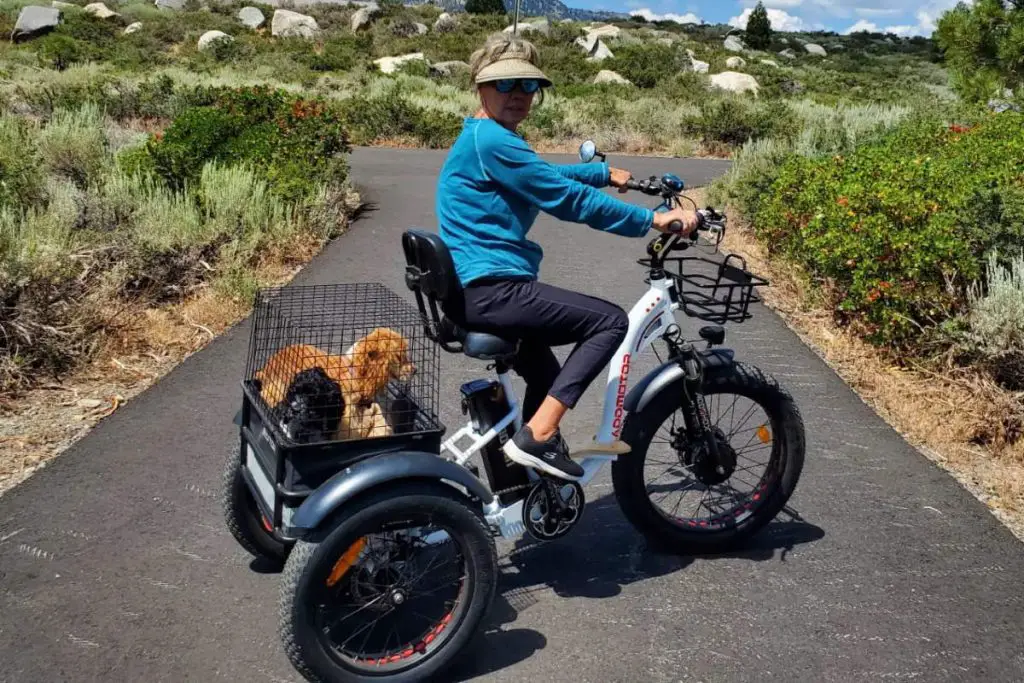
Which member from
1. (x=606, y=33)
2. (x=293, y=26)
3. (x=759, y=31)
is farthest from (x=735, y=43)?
(x=293, y=26)

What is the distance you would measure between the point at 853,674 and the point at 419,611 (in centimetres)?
172

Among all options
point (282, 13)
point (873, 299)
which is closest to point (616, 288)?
point (873, 299)

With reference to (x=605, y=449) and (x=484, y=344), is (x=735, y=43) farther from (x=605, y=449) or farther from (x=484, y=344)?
(x=484, y=344)

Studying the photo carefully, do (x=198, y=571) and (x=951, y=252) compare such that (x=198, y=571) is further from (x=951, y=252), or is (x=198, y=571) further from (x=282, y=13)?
(x=282, y=13)

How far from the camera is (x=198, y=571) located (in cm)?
416

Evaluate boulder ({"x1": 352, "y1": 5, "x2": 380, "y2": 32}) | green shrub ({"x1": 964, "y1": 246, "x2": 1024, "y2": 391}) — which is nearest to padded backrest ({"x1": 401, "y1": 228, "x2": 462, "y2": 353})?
green shrub ({"x1": 964, "y1": 246, "x2": 1024, "y2": 391})

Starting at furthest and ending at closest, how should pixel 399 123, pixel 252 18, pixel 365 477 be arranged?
pixel 252 18 → pixel 399 123 → pixel 365 477

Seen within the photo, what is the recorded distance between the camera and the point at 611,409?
3969 millimetres

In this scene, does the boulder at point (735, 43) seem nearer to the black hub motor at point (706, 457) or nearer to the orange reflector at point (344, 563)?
Answer: the black hub motor at point (706, 457)

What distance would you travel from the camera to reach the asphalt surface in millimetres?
3617

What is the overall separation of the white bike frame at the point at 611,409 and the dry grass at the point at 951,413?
240cm

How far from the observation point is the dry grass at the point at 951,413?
537 centimetres

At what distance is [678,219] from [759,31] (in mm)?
83832

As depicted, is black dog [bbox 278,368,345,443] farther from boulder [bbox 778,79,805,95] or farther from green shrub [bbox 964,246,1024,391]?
boulder [bbox 778,79,805,95]
